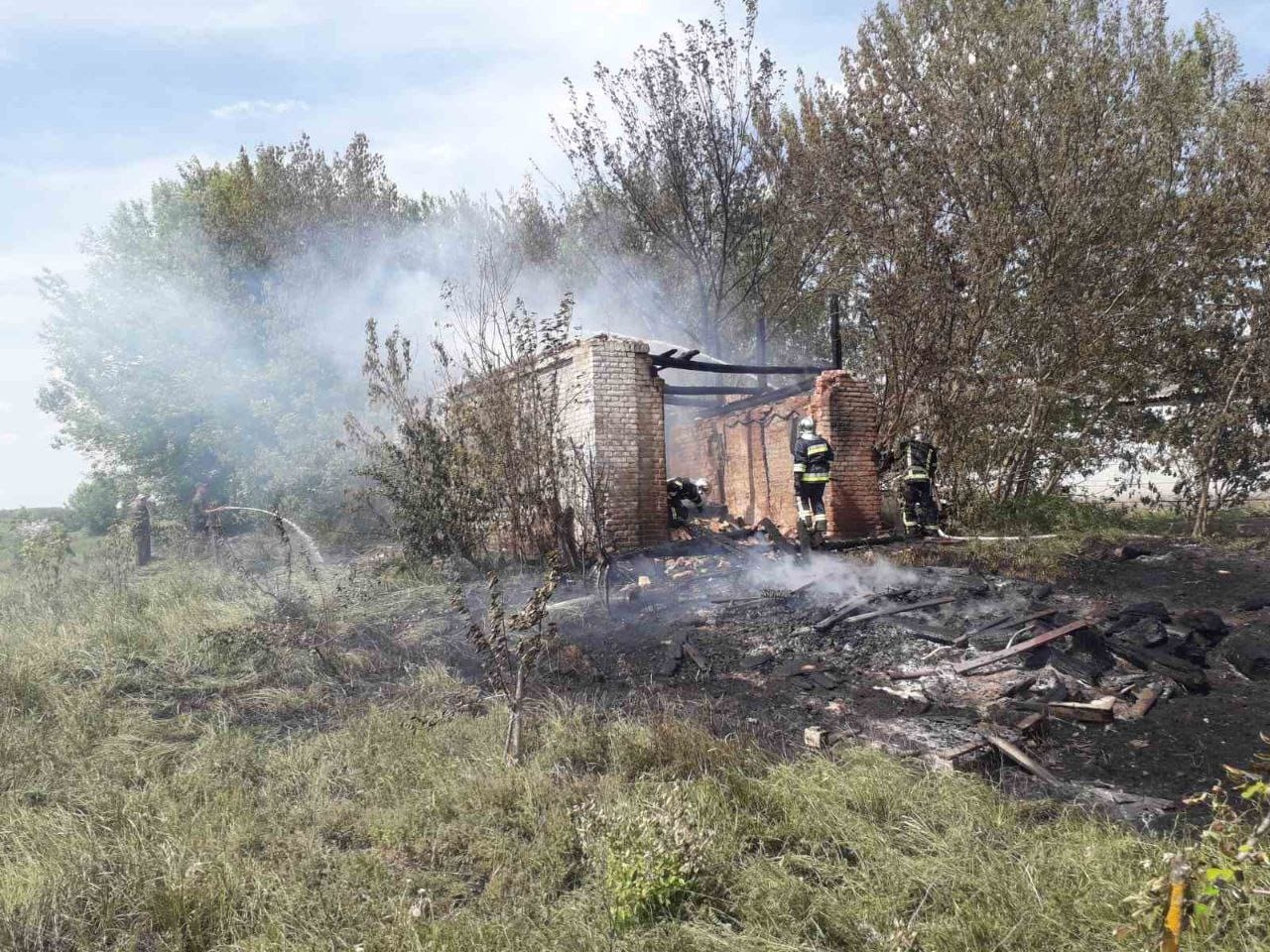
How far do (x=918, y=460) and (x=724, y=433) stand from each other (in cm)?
332

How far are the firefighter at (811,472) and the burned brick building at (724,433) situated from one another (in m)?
0.87

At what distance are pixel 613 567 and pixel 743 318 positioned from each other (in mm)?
13038

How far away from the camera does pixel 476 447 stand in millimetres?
10039

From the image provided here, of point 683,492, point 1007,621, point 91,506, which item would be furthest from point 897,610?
point 91,506

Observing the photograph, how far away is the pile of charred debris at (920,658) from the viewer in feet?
15.7

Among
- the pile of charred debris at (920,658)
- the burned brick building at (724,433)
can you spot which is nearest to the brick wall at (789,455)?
the burned brick building at (724,433)

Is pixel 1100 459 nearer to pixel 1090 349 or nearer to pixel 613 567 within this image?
pixel 1090 349

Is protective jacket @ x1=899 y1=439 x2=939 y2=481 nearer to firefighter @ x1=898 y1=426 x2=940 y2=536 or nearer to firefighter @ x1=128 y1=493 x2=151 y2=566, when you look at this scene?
firefighter @ x1=898 y1=426 x2=940 y2=536

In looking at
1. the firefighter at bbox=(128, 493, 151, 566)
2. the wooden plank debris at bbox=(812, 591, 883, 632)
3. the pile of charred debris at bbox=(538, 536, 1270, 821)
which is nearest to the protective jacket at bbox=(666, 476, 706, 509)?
the pile of charred debris at bbox=(538, 536, 1270, 821)

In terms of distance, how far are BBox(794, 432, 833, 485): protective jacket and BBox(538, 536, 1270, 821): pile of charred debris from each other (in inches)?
72.0

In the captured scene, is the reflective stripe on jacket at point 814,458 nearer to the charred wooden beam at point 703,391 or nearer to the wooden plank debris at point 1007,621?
the charred wooden beam at point 703,391

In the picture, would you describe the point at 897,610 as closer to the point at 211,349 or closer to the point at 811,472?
the point at 811,472

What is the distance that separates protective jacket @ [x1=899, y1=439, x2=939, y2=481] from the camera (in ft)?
37.5

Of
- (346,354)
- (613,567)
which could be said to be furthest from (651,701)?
(346,354)
